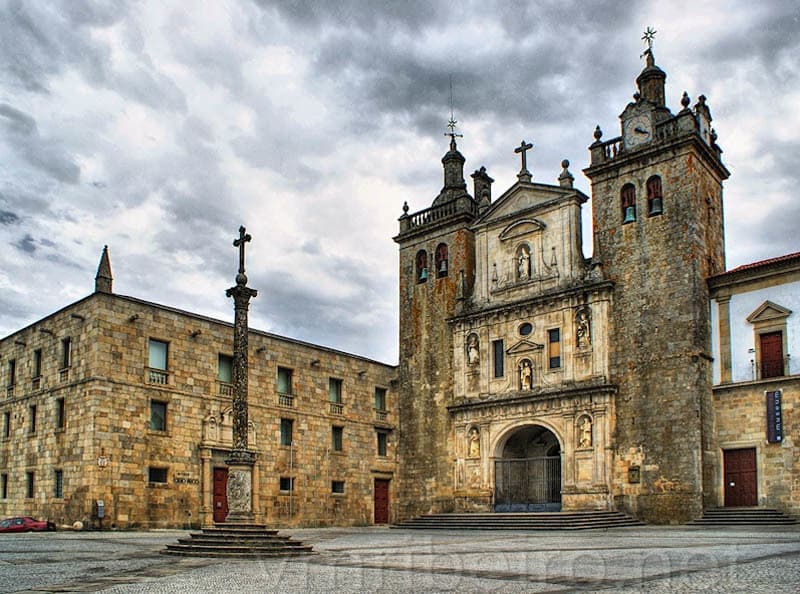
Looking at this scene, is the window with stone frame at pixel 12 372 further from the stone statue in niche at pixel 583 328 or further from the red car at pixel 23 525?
the stone statue in niche at pixel 583 328

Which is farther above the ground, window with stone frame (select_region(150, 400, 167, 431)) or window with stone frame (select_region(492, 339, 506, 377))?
window with stone frame (select_region(492, 339, 506, 377))

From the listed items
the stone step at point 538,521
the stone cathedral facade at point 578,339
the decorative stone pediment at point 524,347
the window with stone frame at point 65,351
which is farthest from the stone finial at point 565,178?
the window with stone frame at point 65,351

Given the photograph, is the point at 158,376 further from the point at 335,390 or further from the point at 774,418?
the point at 774,418

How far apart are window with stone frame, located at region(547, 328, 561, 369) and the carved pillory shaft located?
15902 mm

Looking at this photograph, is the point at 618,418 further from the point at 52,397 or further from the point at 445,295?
the point at 52,397

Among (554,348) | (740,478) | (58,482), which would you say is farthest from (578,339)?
(58,482)

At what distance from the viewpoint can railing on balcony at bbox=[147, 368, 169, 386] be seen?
96.5ft

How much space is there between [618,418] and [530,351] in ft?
14.7

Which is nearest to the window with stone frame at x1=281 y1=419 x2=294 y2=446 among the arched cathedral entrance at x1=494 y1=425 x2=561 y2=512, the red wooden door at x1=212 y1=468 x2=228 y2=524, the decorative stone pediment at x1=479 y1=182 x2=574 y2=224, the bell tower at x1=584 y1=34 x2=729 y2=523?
the red wooden door at x1=212 y1=468 x2=228 y2=524

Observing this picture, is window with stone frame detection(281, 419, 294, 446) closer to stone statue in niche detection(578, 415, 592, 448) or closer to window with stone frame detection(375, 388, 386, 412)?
window with stone frame detection(375, 388, 386, 412)

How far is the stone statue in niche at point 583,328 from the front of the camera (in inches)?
1249

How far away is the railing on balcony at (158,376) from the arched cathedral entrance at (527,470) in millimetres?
13183

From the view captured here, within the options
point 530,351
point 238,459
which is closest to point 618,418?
point 530,351

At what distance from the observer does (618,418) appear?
30547 mm
